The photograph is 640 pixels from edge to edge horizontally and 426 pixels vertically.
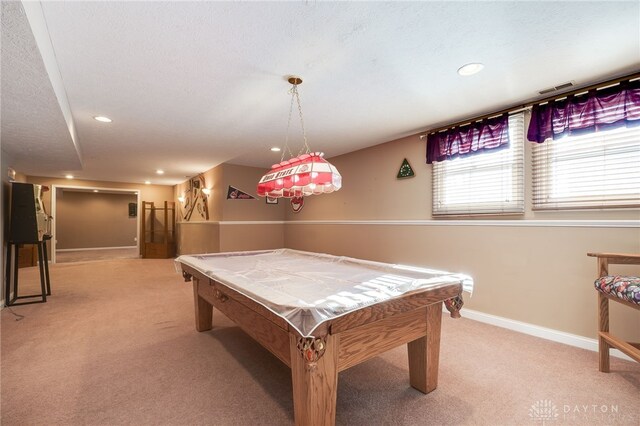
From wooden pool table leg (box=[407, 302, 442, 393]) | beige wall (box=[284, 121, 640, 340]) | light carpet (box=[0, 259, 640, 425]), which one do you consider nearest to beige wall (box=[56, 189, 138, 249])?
light carpet (box=[0, 259, 640, 425])

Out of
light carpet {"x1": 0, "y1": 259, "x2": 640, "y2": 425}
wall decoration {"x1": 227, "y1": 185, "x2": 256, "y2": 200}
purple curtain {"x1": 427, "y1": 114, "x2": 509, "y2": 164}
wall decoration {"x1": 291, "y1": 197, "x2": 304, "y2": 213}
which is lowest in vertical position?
light carpet {"x1": 0, "y1": 259, "x2": 640, "y2": 425}

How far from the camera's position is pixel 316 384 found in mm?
1156

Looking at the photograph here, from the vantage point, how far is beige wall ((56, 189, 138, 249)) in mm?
9312

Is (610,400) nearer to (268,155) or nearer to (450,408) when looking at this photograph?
(450,408)

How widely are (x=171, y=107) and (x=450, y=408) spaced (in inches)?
129

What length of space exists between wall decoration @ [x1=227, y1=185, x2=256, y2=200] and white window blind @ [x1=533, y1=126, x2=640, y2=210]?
4.67 meters

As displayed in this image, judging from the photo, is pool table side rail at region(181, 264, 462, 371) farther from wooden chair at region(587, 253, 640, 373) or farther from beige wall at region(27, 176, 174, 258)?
beige wall at region(27, 176, 174, 258)

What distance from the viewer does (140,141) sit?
387 cm

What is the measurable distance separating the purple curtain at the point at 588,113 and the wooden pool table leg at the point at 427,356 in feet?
6.39

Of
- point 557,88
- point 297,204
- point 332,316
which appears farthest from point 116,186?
point 557,88

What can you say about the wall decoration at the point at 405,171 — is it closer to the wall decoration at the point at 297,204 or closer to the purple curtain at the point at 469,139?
the purple curtain at the point at 469,139

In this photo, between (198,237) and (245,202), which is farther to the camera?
(198,237)

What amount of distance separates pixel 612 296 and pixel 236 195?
5.26 m

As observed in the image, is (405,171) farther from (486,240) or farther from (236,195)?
(236,195)
